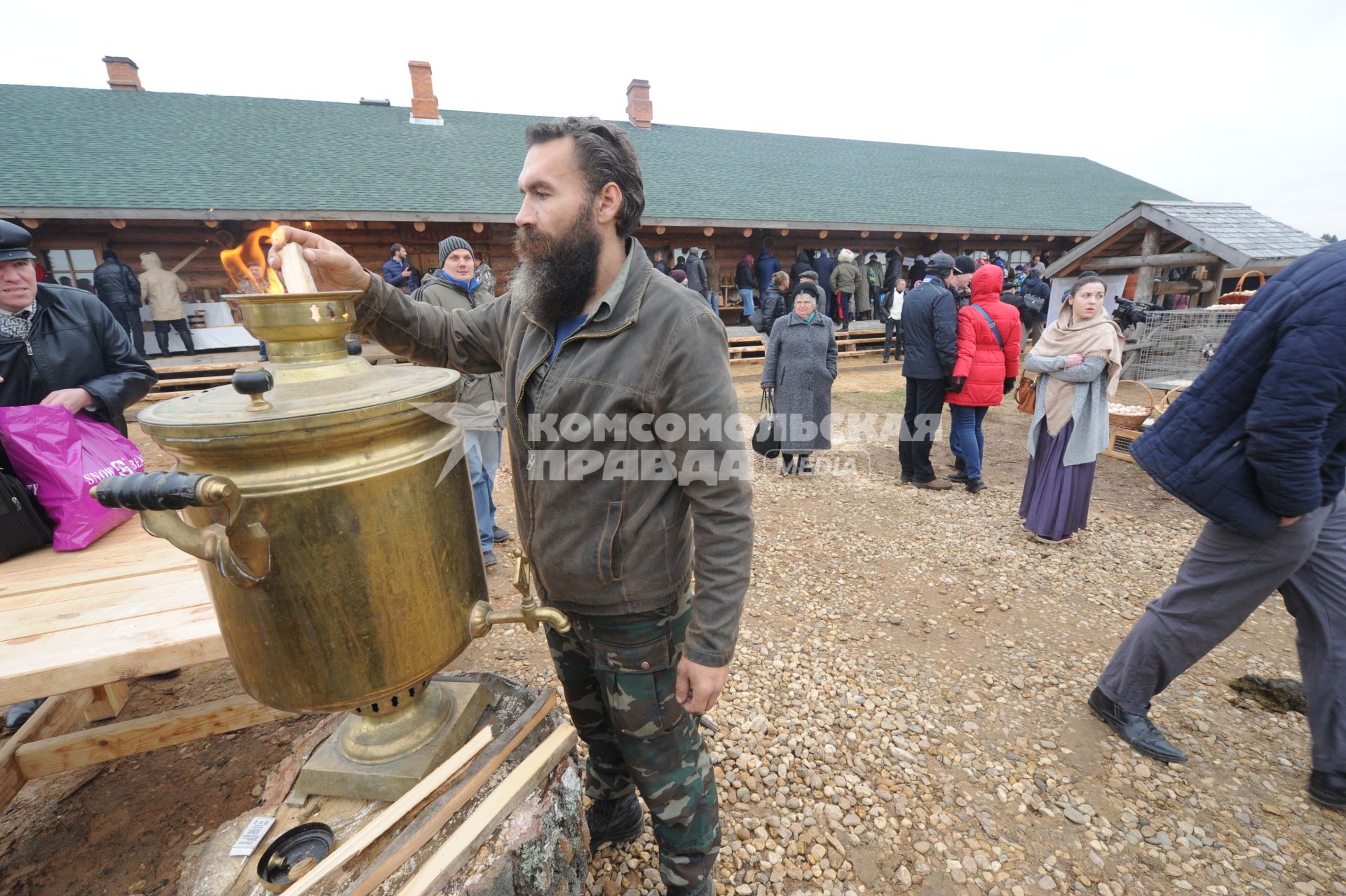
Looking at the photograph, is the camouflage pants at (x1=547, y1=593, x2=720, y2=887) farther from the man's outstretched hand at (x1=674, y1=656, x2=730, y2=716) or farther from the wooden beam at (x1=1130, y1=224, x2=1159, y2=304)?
the wooden beam at (x1=1130, y1=224, x2=1159, y2=304)

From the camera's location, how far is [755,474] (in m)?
6.68

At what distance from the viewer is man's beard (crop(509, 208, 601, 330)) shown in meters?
1.55

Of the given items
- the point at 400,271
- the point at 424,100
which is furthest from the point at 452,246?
the point at 424,100

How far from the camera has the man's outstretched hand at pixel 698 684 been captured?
1580 millimetres

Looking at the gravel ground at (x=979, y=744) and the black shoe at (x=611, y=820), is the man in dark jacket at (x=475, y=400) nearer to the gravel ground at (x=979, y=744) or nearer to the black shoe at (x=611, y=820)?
the gravel ground at (x=979, y=744)

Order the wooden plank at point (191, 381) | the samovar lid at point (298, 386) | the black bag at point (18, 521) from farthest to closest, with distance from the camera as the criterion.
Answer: the wooden plank at point (191, 381)
the black bag at point (18, 521)
the samovar lid at point (298, 386)

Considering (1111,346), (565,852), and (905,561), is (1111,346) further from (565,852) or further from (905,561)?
(565,852)

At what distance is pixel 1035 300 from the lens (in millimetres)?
12578

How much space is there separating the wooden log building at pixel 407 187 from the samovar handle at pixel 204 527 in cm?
1086

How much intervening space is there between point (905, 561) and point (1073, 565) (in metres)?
1.25

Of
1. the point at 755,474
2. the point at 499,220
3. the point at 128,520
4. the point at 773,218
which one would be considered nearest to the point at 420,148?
the point at 499,220

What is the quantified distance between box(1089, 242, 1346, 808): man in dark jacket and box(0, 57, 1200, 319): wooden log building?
1103cm

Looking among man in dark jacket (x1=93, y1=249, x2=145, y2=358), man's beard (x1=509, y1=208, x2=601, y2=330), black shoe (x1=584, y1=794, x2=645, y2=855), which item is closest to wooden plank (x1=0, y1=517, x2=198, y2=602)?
man's beard (x1=509, y1=208, x2=601, y2=330)

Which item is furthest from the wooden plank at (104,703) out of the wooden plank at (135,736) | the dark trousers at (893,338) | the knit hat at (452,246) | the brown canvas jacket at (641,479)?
the dark trousers at (893,338)
